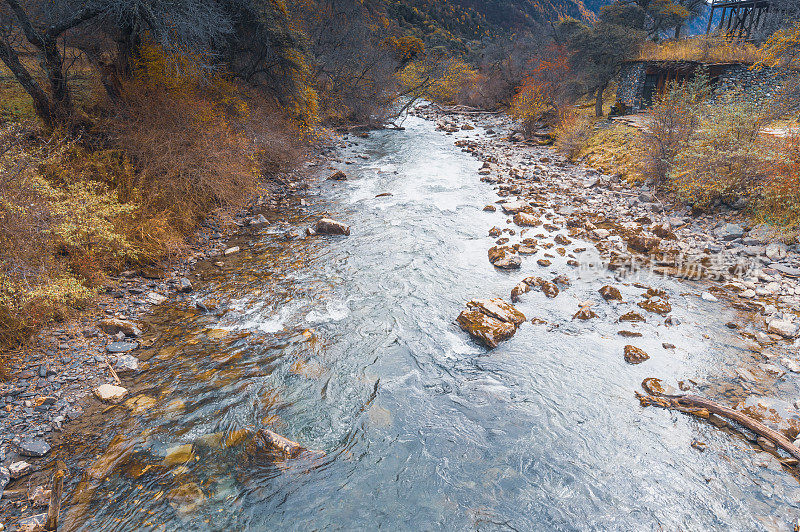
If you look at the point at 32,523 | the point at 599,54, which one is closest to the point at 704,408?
the point at 32,523

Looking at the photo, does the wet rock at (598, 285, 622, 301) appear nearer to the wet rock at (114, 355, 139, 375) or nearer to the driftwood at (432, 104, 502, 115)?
the wet rock at (114, 355, 139, 375)

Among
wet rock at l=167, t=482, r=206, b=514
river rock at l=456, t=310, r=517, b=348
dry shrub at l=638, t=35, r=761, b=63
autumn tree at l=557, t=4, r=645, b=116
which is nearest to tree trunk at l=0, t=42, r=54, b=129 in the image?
wet rock at l=167, t=482, r=206, b=514

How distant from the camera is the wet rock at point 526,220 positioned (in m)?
9.99

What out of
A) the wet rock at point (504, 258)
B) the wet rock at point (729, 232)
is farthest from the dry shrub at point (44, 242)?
the wet rock at point (729, 232)

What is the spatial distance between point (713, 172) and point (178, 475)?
40.1ft

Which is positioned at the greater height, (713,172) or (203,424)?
(713,172)

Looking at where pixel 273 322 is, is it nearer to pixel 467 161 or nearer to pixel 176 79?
pixel 176 79

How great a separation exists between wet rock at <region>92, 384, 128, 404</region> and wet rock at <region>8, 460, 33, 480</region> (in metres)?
0.91

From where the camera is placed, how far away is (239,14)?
1195 centimetres

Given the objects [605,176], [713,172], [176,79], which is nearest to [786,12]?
[605,176]

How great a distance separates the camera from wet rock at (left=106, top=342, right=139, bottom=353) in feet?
17.1

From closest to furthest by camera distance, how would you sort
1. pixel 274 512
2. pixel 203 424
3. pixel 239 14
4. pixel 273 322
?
pixel 274 512
pixel 203 424
pixel 273 322
pixel 239 14

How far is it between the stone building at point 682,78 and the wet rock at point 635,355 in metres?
10.2

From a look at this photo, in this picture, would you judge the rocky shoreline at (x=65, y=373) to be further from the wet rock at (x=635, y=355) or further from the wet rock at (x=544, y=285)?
the wet rock at (x=635, y=355)
